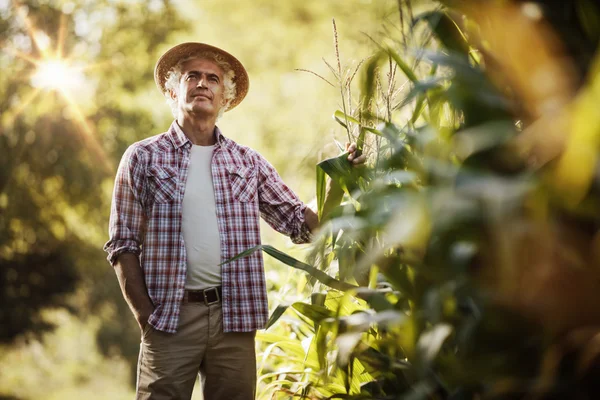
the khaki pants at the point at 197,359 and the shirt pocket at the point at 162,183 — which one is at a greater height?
the shirt pocket at the point at 162,183

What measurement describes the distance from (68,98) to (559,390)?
1282 centimetres

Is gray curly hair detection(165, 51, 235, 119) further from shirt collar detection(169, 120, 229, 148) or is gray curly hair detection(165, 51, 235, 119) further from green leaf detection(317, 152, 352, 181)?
green leaf detection(317, 152, 352, 181)

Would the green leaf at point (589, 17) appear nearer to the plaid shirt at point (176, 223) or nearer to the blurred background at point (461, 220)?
the blurred background at point (461, 220)

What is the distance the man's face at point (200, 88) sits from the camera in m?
2.90

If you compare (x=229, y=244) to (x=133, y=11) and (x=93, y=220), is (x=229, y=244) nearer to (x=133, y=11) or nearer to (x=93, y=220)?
(x=93, y=220)

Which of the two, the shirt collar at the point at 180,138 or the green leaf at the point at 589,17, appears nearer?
the green leaf at the point at 589,17

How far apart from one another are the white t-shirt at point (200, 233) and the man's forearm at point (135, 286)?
0.17m

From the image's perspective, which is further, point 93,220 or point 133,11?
point 133,11

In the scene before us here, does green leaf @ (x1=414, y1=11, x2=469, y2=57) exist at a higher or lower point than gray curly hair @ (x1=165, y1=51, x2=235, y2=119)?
A: lower

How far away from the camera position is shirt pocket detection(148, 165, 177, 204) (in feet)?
8.89

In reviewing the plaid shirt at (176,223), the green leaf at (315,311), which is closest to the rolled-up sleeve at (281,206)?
the plaid shirt at (176,223)

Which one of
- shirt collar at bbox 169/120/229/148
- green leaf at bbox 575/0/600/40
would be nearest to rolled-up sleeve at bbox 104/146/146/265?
shirt collar at bbox 169/120/229/148

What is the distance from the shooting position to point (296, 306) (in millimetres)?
2023

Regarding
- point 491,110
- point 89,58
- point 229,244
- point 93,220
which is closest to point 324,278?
point 491,110
